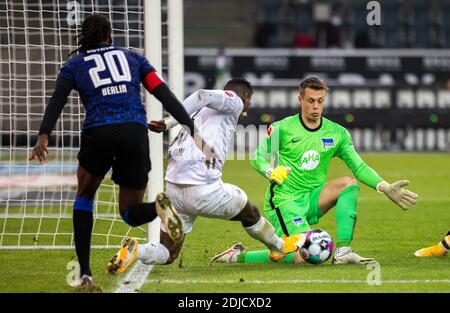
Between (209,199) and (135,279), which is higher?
(209,199)

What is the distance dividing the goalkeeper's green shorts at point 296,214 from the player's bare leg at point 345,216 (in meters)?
0.24

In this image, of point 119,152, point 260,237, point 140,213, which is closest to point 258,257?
point 260,237

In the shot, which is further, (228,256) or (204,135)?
(228,256)

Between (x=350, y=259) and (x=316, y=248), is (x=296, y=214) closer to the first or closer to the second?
(x=316, y=248)

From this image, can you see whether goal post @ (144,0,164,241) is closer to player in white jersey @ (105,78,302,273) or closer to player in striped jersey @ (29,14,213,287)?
player in white jersey @ (105,78,302,273)

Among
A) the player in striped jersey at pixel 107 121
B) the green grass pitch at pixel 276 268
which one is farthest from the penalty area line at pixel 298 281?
the player in striped jersey at pixel 107 121

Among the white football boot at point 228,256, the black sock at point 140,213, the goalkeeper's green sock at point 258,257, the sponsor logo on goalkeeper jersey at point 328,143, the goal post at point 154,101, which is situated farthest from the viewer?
the goal post at point 154,101

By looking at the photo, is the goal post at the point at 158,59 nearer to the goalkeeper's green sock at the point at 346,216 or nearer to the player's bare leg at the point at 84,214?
the goalkeeper's green sock at the point at 346,216

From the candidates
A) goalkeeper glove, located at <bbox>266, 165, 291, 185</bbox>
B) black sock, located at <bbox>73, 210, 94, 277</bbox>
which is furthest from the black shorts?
goalkeeper glove, located at <bbox>266, 165, 291, 185</bbox>

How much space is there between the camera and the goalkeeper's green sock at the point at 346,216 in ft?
29.0

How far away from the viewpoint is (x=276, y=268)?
8.66 metres

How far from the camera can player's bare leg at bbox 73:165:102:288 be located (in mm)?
7566

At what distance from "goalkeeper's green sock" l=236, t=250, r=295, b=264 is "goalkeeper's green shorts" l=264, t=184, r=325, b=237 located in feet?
Answer: 0.72

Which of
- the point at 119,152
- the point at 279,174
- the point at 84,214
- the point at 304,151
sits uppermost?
the point at 119,152
